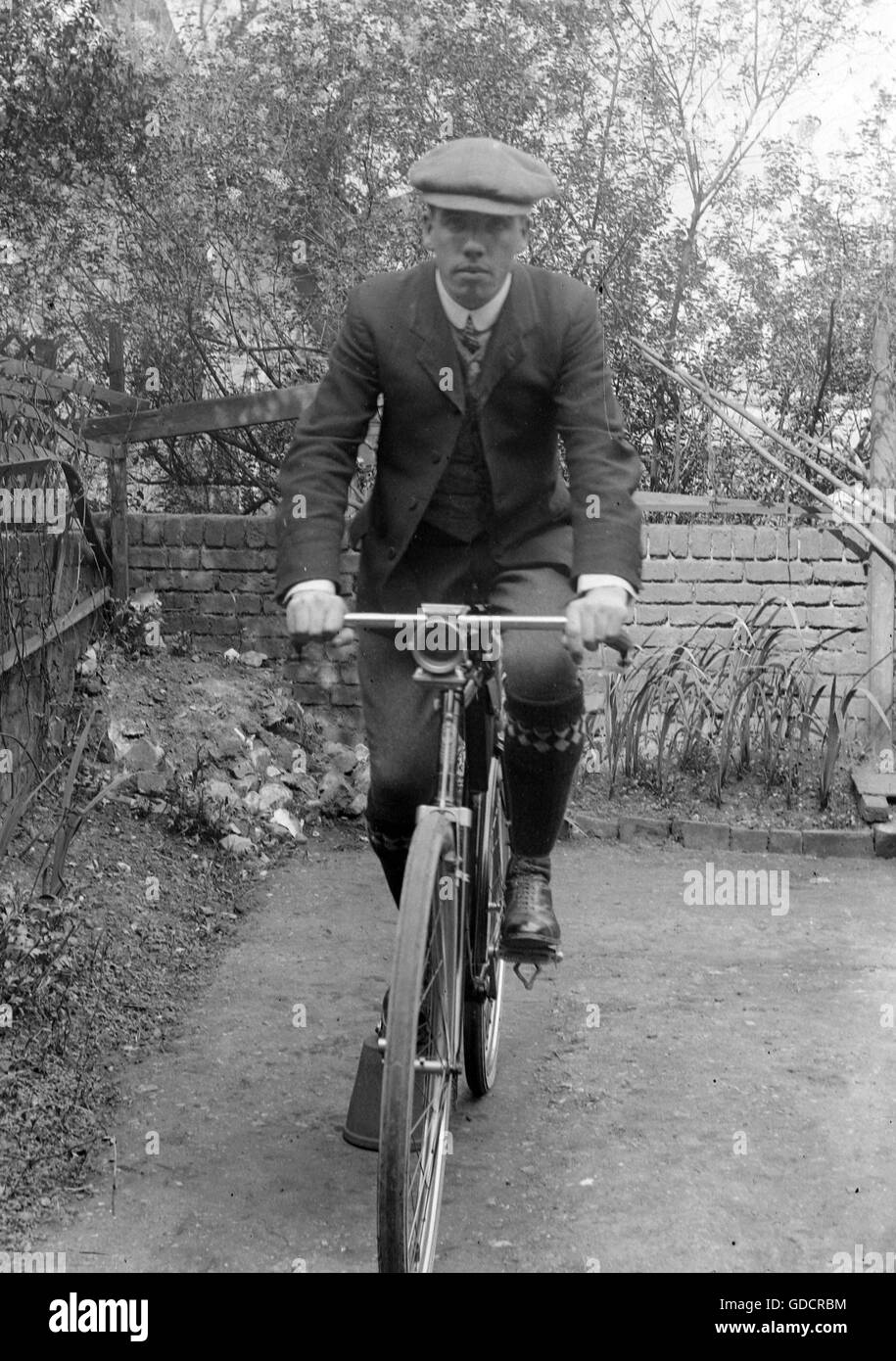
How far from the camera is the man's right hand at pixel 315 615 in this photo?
9.70 ft

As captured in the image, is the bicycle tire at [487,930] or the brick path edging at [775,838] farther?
the brick path edging at [775,838]

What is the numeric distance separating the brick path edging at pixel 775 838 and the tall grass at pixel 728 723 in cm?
28

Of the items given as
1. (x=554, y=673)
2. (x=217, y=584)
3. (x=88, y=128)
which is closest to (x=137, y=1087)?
(x=554, y=673)

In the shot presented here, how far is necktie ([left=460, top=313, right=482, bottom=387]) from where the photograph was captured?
3.36m

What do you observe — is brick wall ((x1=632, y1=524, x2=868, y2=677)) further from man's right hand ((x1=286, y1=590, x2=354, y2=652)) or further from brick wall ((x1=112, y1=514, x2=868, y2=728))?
man's right hand ((x1=286, y1=590, x2=354, y2=652))

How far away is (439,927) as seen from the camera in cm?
301

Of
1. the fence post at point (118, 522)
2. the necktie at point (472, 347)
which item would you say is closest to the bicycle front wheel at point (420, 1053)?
the necktie at point (472, 347)

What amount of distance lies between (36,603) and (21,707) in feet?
1.95

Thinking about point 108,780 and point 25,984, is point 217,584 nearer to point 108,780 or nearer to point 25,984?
point 108,780

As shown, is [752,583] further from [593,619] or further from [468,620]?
[468,620]

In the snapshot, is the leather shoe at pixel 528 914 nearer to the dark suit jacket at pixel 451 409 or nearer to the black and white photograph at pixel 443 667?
the black and white photograph at pixel 443 667

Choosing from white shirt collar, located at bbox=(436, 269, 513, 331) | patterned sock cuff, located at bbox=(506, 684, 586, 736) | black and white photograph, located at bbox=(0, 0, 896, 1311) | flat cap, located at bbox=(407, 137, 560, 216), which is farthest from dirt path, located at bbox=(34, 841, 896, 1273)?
flat cap, located at bbox=(407, 137, 560, 216)

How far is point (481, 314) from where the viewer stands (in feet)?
11.0

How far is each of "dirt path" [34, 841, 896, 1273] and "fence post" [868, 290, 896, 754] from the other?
2.15 metres
